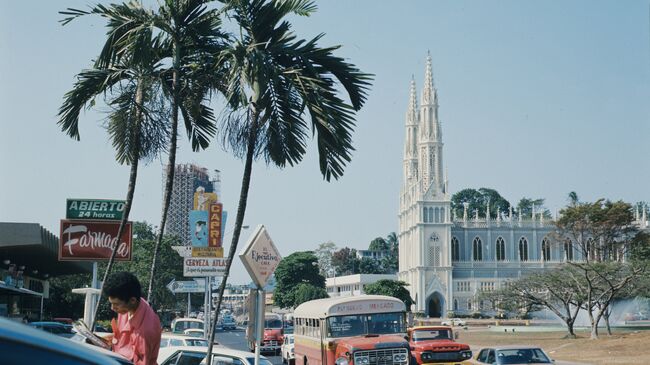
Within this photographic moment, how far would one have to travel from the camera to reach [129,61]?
585 inches

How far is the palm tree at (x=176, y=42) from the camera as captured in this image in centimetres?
1446

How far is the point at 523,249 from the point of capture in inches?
4966

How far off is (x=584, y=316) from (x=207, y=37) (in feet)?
307

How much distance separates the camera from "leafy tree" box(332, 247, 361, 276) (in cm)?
18735

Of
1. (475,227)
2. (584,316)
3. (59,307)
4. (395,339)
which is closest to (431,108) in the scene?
(475,227)

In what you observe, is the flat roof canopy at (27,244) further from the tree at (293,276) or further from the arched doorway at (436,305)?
the arched doorway at (436,305)

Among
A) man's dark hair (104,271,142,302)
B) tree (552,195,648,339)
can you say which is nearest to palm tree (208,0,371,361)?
man's dark hair (104,271,142,302)

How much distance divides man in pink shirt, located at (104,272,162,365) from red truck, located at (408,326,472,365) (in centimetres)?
1735

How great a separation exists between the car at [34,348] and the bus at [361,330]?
54.5 ft

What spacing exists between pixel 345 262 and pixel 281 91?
178 metres

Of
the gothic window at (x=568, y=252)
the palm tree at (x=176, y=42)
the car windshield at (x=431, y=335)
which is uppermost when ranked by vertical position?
the gothic window at (x=568, y=252)

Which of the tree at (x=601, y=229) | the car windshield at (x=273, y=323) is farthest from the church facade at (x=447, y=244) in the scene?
the car windshield at (x=273, y=323)

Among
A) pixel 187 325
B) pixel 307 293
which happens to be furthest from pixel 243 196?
pixel 307 293

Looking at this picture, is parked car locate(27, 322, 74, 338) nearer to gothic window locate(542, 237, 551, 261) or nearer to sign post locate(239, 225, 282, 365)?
sign post locate(239, 225, 282, 365)
